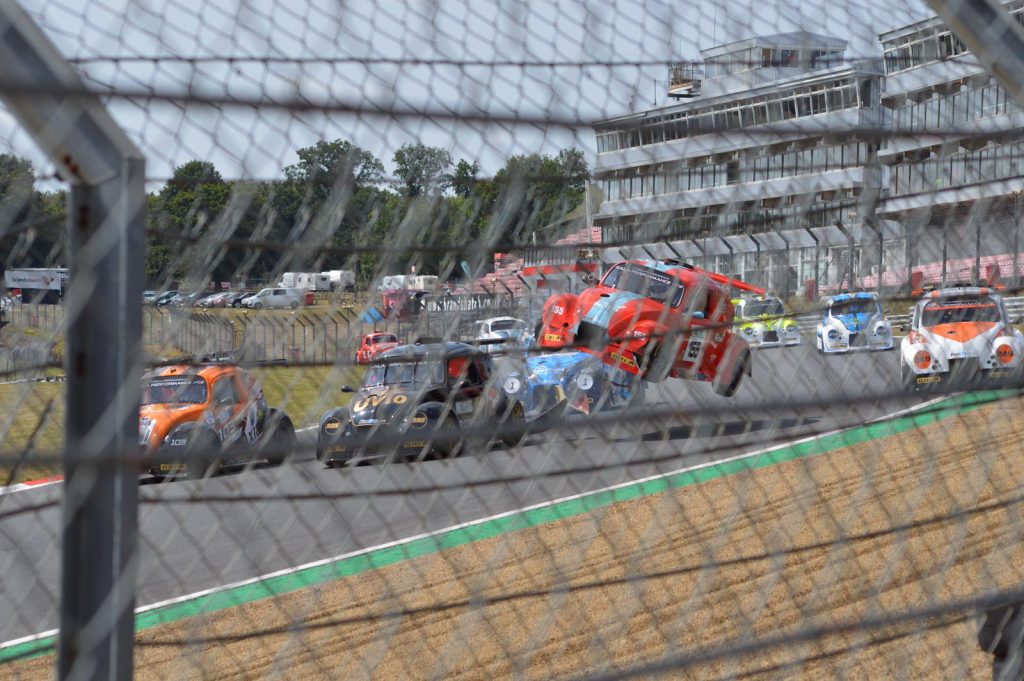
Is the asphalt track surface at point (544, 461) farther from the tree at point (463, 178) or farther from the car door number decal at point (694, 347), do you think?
the tree at point (463, 178)

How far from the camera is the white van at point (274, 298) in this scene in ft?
5.33

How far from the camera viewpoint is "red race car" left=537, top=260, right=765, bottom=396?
1.94 metres

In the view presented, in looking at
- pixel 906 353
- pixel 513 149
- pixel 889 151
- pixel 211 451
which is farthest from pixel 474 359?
pixel 906 353

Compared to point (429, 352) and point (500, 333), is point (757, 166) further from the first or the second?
point (429, 352)

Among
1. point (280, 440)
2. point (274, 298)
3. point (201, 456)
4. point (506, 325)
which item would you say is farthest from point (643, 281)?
point (201, 456)

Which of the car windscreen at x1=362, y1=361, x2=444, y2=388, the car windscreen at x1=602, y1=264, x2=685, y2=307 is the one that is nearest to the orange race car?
the car windscreen at x1=362, y1=361, x2=444, y2=388

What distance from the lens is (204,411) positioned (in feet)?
5.55

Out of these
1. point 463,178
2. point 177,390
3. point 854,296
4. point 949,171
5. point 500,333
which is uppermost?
point 949,171

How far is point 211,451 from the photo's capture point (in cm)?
107

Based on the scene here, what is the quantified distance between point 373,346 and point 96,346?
0.78 meters

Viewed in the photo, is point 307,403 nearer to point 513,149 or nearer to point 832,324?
point 513,149

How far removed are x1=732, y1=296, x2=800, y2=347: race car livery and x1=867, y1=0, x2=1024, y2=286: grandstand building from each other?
0.66ft

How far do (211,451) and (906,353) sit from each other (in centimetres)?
229

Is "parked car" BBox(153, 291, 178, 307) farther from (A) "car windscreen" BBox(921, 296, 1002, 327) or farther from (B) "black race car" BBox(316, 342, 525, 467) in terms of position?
(A) "car windscreen" BBox(921, 296, 1002, 327)
